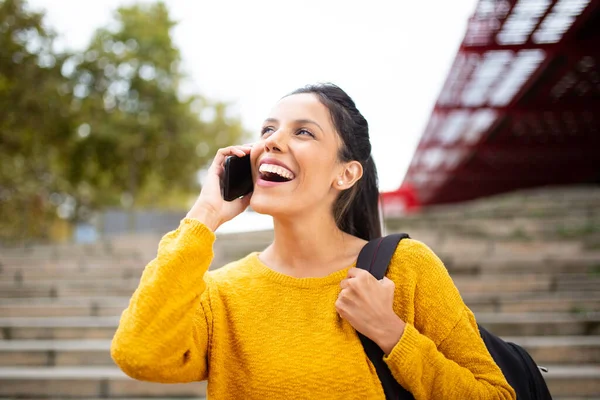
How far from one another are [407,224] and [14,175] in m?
15.0

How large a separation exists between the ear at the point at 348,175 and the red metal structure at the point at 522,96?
24.4ft

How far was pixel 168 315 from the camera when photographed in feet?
4.87

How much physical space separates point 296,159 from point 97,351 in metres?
3.52

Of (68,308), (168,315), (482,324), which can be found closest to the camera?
(168,315)

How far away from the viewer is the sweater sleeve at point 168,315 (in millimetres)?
1472

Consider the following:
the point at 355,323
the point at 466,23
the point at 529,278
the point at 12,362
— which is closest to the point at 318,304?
the point at 355,323

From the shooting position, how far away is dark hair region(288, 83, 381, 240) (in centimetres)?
184

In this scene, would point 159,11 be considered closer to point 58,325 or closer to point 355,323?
point 58,325

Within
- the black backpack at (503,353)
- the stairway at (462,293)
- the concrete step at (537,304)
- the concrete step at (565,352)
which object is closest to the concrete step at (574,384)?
the stairway at (462,293)

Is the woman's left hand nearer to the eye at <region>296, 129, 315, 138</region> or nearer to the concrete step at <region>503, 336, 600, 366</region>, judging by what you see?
the eye at <region>296, 129, 315, 138</region>

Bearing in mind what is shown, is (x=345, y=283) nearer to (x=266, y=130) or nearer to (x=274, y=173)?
(x=274, y=173)

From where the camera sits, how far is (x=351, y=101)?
1.92 meters

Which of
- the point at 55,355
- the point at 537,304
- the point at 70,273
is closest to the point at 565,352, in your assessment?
the point at 537,304

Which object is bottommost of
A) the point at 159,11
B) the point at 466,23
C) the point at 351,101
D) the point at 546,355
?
the point at 546,355
